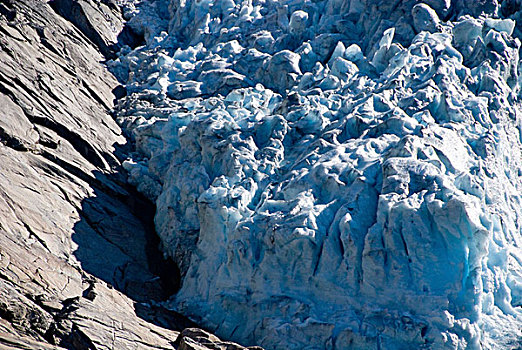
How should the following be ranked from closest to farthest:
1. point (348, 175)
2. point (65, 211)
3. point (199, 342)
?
point (199, 342), point (348, 175), point (65, 211)

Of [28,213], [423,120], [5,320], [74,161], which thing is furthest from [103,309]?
[423,120]

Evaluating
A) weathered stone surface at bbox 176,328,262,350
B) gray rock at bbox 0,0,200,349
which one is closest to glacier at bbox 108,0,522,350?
gray rock at bbox 0,0,200,349

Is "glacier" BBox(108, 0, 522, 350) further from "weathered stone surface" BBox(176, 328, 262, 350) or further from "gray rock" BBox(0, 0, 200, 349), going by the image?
"weathered stone surface" BBox(176, 328, 262, 350)

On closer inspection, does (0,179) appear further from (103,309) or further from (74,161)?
(103,309)

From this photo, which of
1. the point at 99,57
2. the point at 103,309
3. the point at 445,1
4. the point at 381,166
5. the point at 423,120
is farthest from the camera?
the point at 99,57

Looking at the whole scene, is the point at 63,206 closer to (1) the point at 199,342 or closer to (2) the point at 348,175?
(1) the point at 199,342

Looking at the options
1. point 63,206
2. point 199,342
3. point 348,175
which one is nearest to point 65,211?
point 63,206
